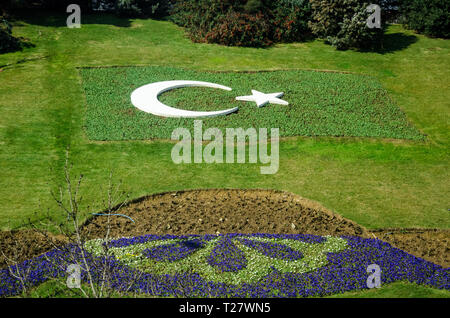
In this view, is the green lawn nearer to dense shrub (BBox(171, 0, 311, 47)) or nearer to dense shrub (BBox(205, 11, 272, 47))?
dense shrub (BBox(205, 11, 272, 47))

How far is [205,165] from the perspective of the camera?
15977 mm

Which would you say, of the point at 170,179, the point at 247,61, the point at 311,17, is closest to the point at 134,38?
the point at 247,61

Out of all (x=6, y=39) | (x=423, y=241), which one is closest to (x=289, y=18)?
(x=6, y=39)

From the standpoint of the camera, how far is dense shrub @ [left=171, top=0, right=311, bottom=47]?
2591cm

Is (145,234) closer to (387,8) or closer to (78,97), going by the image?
(78,97)

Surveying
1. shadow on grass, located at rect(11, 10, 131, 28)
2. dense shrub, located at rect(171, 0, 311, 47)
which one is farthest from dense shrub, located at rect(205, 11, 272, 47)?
shadow on grass, located at rect(11, 10, 131, 28)

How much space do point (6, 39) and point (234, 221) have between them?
641 inches

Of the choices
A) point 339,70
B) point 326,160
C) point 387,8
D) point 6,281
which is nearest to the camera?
point 6,281

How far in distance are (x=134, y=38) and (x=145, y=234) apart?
16.1m

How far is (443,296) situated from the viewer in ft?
35.5

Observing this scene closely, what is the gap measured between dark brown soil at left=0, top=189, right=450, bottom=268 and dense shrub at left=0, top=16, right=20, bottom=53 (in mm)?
13830

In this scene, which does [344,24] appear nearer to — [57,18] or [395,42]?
[395,42]

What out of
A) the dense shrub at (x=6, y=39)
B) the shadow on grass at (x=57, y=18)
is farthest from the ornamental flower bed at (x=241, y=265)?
the shadow on grass at (x=57, y=18)

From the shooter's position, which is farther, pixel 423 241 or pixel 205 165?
pixel 205 165
